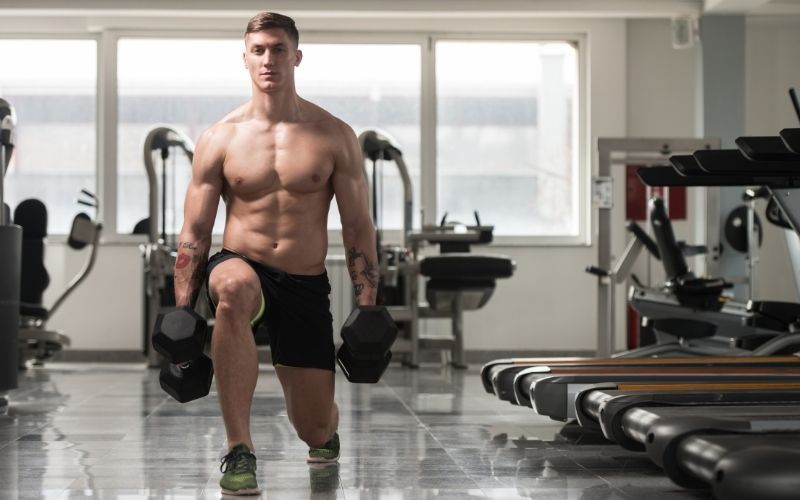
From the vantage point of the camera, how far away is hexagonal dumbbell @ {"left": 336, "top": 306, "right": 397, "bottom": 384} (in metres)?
3.44

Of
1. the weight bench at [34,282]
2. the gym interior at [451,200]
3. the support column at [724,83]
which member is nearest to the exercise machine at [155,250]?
the gym interior at [451,200]

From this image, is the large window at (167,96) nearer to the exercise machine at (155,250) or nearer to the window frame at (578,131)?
the exercise machine at (155,250)

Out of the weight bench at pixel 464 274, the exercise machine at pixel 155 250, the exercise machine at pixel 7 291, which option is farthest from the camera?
the weight bench at pixel 464 274

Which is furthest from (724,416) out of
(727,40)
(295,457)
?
(727,40)

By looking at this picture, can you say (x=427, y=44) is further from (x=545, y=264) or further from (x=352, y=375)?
(x=352, y=375)

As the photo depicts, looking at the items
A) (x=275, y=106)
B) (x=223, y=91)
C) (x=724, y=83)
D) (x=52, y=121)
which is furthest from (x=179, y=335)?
A: (x=52, y=121)

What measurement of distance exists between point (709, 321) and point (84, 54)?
6049 mm

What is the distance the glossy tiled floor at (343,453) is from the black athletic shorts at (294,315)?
360 mm

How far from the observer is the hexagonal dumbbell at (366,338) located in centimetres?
344

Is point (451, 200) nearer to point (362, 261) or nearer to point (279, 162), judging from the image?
point (362, 261)

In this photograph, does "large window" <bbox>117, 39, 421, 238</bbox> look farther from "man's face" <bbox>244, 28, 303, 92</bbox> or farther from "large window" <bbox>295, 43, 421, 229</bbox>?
"man's face" <bbox>244, 28, 303, 92</bbox>

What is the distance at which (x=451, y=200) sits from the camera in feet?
35.4

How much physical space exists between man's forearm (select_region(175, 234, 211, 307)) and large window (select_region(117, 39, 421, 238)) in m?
7.25

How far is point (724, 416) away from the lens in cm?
336
